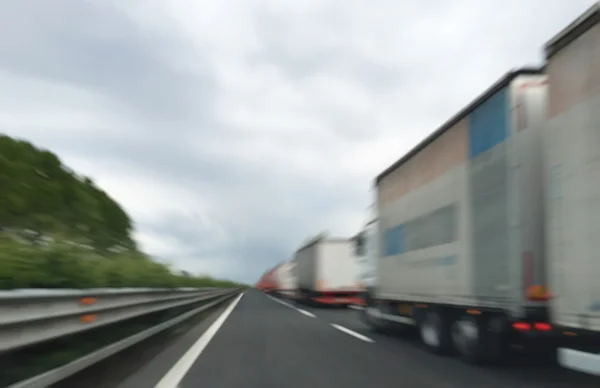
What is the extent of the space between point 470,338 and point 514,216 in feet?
8.85

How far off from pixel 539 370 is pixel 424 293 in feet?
10.9

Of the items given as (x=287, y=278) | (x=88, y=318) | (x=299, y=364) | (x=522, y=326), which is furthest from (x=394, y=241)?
(x=287, y=278)

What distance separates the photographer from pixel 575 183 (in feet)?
26.1

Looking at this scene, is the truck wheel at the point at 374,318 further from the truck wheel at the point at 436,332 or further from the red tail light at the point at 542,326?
the red tail light at the point at 542,326

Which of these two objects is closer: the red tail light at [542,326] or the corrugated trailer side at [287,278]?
the red tail light at [542,326]

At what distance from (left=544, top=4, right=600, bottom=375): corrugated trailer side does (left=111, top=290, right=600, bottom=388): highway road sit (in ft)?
5.76

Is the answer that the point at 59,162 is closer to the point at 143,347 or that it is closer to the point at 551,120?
the point at 143,347

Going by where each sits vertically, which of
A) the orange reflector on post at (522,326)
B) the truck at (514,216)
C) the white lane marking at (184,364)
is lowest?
the white lane marking at (184,364)

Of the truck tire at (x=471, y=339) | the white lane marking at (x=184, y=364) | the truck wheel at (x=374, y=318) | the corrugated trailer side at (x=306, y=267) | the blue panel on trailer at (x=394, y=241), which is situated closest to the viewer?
the white lane marking at (x=184, y=364)

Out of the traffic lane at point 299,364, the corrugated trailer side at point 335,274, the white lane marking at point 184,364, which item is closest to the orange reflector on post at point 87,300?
the white lane marking at point 184,364

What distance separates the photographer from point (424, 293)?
13.7 meters

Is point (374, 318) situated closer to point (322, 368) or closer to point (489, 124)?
point (322, 368)

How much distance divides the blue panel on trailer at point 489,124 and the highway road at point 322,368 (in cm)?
348

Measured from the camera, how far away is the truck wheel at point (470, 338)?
10.9m
